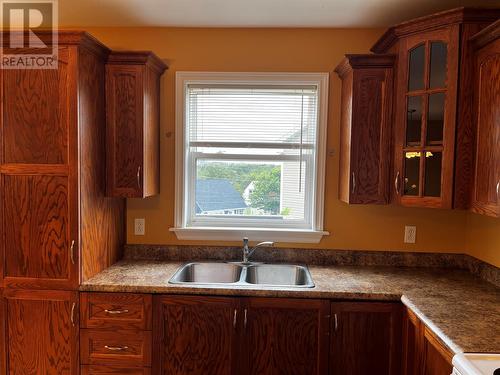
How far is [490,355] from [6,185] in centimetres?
237

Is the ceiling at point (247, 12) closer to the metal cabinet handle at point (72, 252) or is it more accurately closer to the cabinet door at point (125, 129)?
the cabinet door at point (125, 129)

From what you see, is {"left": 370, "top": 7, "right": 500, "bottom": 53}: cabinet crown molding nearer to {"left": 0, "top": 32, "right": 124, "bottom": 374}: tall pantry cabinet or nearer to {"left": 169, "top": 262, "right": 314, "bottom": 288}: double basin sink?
{"left": 169, "top": 262, "right": 314, "bottom": 288}: double basin sink

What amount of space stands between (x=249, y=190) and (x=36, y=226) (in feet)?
4.38

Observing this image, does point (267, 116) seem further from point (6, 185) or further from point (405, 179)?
point (6, 185)

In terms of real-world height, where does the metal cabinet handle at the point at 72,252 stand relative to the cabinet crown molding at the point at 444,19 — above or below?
below

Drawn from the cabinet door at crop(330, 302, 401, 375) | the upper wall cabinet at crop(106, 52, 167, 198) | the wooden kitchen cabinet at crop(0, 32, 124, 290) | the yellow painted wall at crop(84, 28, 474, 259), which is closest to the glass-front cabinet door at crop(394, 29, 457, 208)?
the yellow painted wall at crop(84, 28, 474, 259)

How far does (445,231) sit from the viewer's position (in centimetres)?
240

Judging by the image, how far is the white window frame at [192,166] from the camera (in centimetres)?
241

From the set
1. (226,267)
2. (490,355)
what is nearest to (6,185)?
(226,267)

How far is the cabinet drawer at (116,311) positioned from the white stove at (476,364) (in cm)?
145

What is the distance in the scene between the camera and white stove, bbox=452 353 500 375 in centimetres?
114

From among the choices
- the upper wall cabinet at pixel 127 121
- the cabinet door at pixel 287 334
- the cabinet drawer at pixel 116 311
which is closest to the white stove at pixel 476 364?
the cabinet door at pixel 287 334

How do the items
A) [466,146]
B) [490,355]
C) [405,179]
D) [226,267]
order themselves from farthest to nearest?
[226,267]
[405,179]
[466,146]
[490,355]

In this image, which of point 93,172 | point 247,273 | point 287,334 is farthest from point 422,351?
point 93,172
